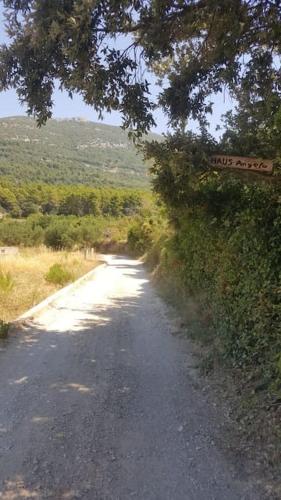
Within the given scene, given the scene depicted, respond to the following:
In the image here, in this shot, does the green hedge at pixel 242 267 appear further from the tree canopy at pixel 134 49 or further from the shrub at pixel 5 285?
the shrub at pixel 5 285

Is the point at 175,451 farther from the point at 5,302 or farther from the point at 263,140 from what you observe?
the point at 5,302

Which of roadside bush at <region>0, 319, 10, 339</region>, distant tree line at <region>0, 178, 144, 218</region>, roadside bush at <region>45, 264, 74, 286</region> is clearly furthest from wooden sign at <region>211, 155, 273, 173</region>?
distant tree line at <region>0, 178, 144, 218</region>

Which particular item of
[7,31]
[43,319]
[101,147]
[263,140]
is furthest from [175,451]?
[101,147]

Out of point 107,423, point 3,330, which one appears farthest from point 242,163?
point 3,330

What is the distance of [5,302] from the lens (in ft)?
34.6

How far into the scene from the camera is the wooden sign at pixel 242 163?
4.81 meters

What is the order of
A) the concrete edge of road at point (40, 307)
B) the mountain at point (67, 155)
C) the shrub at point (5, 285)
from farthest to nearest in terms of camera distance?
the mountain at point (67, 155) < the shrub at point (5, 285) < the concrete edge of road at point (40, 307)

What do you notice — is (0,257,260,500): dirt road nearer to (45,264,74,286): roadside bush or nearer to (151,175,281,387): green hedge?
(151,175,281,387): green hedge

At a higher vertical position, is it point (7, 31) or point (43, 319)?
point (7, 31)

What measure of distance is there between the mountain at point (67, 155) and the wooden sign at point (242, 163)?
92.1 meters

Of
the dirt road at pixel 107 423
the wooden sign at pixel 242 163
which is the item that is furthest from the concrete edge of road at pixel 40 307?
the wooden sign at pixel 242 163

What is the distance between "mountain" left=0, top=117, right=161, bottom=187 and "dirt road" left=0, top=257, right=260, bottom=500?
9104 cm

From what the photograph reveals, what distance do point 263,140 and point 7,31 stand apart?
11.5ft

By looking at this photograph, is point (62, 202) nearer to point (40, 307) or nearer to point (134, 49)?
point (40, 307)
